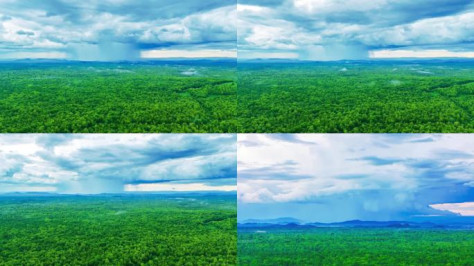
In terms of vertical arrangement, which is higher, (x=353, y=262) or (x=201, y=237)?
(x=201, y=237)

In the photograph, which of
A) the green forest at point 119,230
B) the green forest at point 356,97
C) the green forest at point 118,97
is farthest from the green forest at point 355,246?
the green forest at point 118,97

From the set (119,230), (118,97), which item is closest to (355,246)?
(119,230)

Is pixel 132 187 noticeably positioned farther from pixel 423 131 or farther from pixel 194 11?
pixel 423 131

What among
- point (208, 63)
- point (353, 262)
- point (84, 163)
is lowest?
point (353, 262)

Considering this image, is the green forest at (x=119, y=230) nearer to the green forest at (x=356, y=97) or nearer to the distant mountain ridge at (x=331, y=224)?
the distant mountain ridge at (x=331, y=224)

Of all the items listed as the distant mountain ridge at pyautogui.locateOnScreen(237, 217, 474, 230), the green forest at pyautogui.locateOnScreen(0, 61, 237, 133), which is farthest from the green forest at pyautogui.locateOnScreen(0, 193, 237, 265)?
the green forest at pyautogui.locateOnScreen(0, 61, 237, 133)

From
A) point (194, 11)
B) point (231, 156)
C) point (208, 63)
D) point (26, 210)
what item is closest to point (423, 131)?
point (231, 156)

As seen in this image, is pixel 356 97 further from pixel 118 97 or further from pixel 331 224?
pixel 118 97

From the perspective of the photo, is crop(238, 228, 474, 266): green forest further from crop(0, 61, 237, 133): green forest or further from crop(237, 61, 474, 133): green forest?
crop(0, 61, 237, 133): green forest
